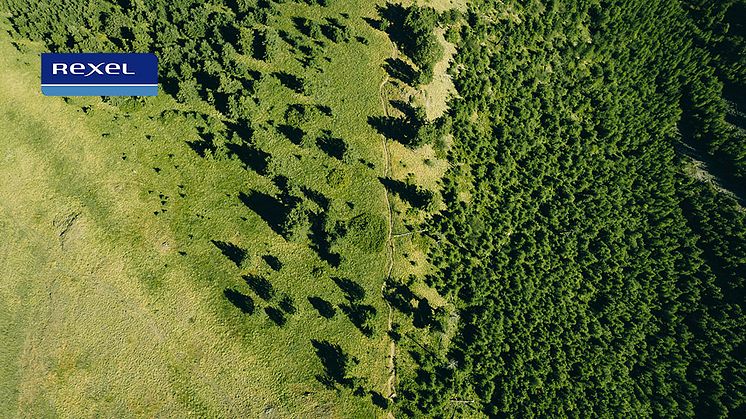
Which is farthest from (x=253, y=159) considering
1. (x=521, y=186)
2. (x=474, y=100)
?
(x=521, y=186)

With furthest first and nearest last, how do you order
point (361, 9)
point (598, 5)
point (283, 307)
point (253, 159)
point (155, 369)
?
point (598, 5), point (361, 9), point (253, 159), point (283, 307), point (155, 369)

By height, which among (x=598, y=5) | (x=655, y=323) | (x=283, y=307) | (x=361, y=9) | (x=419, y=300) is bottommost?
(x=283, y=307)

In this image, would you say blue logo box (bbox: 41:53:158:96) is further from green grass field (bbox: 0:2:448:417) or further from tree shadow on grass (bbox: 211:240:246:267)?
tree shadow on grass (bbox: 211:240:246:267)

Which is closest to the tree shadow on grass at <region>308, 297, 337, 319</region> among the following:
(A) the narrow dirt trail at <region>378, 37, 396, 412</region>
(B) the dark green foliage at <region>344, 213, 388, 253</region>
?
(A) the narrow dirt trail at <region>378, 37, 396, 412</region>

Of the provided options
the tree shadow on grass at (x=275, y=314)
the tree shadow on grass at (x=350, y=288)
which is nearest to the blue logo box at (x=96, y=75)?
the tree shadow on grass at (x=275, y=314)

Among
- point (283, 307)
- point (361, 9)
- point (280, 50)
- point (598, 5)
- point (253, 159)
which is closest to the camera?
point (283, 307)

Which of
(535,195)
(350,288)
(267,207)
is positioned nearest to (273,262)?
(267,207)

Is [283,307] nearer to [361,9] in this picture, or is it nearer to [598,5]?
[361,9]

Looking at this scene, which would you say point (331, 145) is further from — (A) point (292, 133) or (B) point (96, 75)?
(B) point (96, 75)
